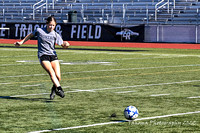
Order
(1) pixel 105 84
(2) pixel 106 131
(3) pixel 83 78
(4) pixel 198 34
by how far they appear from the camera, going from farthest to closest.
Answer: (4) pixel 198 34 < (3) pixel 83 78 < (1) pixel 105 84 < (2) pixel 106 131

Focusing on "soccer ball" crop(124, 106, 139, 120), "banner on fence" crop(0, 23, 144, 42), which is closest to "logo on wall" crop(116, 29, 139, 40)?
"banner on fence" crop(0, 23, 144, 42)

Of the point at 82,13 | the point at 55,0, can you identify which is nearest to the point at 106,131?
the point at 82,13

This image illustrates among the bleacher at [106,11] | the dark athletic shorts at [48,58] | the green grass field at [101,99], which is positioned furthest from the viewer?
the bleacher at [106,11]

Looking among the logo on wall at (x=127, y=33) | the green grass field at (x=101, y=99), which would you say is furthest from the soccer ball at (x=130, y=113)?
the logo on wall at (x=127, y=33)

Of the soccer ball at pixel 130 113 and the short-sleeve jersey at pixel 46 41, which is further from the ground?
the short-sleeve jersey at pixel 46 41

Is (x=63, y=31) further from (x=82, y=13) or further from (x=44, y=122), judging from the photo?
(x=44, y=122)

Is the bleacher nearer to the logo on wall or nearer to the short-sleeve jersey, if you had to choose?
the logo on wall

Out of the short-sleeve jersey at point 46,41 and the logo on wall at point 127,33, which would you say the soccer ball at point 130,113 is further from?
the logo on wall at point 127,33

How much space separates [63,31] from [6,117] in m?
34.5

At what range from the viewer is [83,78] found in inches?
632

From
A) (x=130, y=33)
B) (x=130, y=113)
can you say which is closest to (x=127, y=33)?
(x=130, y=33)

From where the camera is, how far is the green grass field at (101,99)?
27.5ft

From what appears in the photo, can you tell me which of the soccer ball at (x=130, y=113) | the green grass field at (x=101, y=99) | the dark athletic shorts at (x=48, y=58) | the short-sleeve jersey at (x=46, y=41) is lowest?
the green grass field at (x=101, y=99)

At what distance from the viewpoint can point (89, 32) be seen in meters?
42.5
